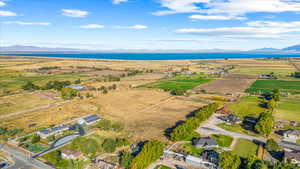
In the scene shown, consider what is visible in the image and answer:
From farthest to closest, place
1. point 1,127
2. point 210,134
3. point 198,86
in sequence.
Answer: point 198,86 → point 1,127 → point 210,134

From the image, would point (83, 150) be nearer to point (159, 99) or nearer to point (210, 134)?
point (210, 134)

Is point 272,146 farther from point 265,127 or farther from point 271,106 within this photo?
point 271,106

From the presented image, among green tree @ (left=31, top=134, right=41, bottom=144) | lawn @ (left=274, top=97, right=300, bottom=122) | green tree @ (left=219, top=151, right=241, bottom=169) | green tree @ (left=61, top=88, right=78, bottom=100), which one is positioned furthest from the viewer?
green tree @ (left=61, top=88, right=78, bottom=100)

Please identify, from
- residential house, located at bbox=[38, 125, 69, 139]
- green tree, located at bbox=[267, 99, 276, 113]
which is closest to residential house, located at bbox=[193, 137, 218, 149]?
residential house, located at bbox=[38, 125, 69, 139]

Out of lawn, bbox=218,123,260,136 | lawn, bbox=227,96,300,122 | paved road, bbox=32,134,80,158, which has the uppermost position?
lawn, bbox=227,96,300,122

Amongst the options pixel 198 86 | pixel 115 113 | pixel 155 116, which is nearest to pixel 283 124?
pixel 155 116

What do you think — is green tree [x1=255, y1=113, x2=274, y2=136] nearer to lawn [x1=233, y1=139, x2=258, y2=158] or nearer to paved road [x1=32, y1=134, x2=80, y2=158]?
lawn [x1=233, y1=139, x2=258, y2=158]
